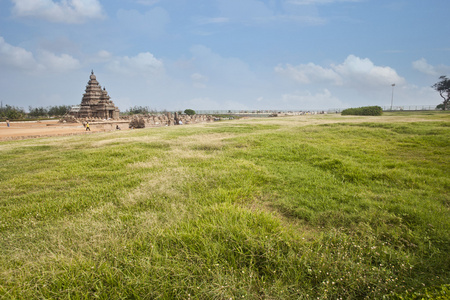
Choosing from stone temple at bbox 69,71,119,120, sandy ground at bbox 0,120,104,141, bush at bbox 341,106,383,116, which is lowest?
sandy ground at bbox 0,120,104,141

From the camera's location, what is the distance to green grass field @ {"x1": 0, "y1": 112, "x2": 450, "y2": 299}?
93.6 inches

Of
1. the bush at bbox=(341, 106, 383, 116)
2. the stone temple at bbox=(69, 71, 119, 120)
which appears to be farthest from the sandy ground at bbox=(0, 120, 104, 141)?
the bush at bbox=(341, 106, 383, 116)

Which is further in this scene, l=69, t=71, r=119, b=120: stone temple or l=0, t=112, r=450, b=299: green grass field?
l=69, t=71, r=119, b=120: stone temple

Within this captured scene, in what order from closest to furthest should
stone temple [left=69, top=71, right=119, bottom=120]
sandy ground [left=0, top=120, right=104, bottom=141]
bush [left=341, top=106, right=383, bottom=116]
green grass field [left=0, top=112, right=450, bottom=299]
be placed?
green grass field [left=0, top=112, right=450, bottom=299] → sandy ground [left=0, top=120, right=104, bottom=141] → bush [left=341, top=106, right=383, bottom=116] → stone temple [left=69, top=71, right=119, bottom=120]

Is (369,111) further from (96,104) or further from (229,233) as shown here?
(96,104)

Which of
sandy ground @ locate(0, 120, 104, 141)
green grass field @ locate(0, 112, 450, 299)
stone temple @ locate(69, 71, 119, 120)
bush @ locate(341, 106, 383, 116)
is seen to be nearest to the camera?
green grass field @ locate(0, 112, 450, 299)

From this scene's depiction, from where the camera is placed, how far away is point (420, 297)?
213cm

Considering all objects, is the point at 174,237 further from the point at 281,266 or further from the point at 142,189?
the point at 142,189

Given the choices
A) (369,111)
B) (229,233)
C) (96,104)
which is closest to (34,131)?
(96,104)

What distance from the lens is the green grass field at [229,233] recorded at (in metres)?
2.38

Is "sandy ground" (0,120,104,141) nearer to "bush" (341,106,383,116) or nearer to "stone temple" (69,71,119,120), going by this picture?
"stone temple" (69,71,119,120)

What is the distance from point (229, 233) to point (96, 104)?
66.5 m

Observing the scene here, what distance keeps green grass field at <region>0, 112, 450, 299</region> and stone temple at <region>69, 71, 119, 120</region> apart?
57.6 meters

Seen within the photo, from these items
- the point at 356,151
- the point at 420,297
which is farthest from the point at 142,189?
the point at 356,151
